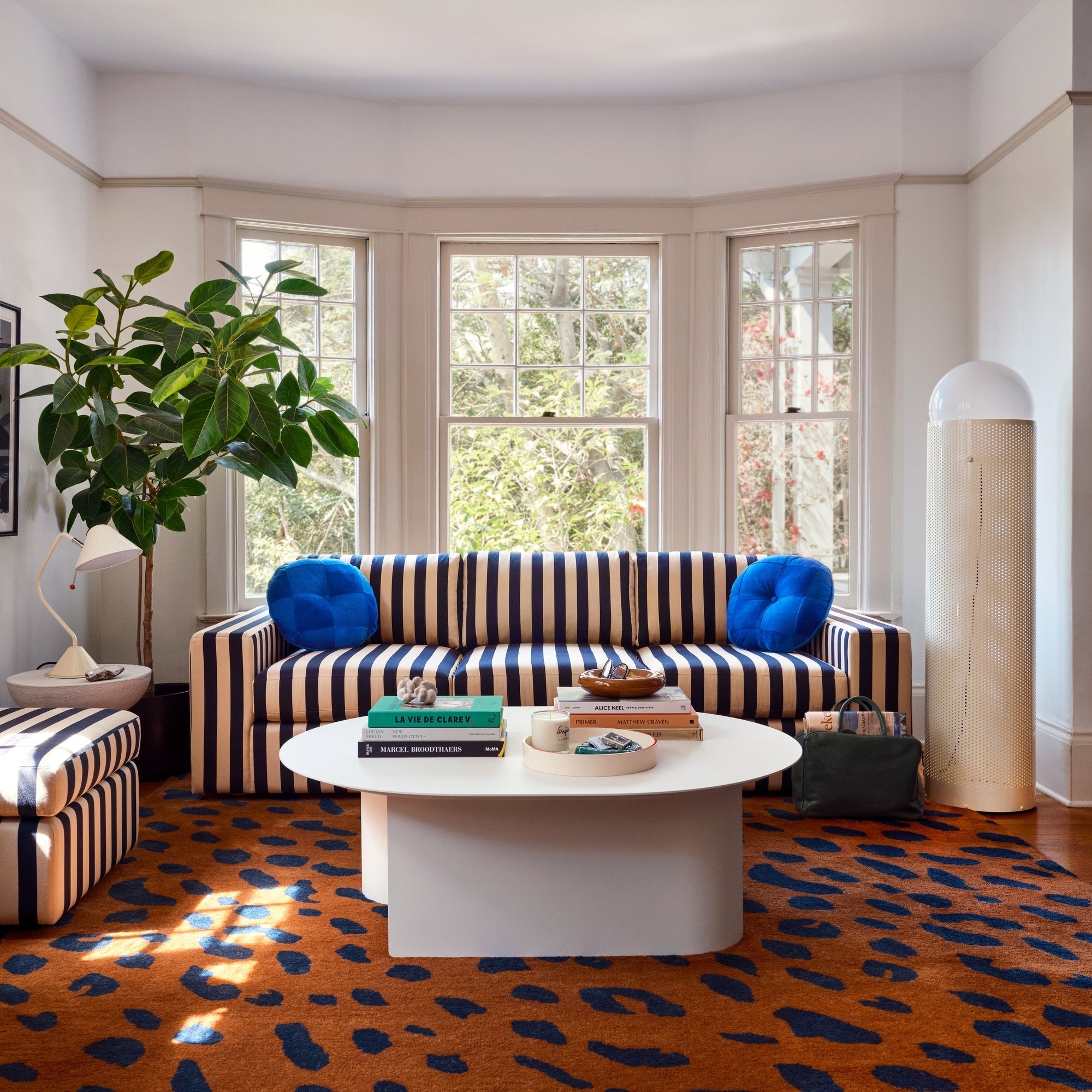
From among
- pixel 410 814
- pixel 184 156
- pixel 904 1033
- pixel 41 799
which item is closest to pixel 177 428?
pixel 184 156

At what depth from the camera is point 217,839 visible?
3.12 m

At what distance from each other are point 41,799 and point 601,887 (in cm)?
135

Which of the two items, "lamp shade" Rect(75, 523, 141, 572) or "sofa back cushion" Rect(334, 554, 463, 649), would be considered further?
"sofa back cushion" Rect(334, 554, 463, 649)

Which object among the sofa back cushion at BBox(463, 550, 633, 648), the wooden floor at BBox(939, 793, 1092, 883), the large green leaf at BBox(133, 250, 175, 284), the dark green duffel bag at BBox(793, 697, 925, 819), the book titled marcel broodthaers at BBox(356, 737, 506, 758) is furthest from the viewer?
the sofa back cushion at BBox(463, 550, 633, 648)

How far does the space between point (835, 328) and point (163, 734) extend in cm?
340

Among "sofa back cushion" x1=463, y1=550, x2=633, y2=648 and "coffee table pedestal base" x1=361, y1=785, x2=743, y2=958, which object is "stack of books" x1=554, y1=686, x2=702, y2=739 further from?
"sofa back cushion" x1=463, y1=550, x2=633, y2=648

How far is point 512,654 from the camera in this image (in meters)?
3.89

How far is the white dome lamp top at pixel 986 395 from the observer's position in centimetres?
341

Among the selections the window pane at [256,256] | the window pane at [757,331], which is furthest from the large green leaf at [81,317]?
the window pane at [757,331]

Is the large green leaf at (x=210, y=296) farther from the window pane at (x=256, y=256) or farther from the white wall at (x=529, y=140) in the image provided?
the white wall at (x=529, y=140)

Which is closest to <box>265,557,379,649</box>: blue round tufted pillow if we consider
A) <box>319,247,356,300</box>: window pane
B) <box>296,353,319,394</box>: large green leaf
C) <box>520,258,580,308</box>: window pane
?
→ <box>296,353,319,394</box>: large green leaf

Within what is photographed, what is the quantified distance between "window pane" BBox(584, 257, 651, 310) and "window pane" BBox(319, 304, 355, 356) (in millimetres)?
1128

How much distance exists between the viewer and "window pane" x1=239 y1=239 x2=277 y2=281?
459cm

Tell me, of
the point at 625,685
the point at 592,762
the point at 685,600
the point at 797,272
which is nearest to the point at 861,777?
the point at 625,685
